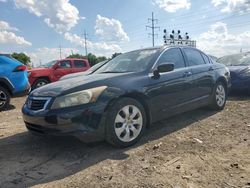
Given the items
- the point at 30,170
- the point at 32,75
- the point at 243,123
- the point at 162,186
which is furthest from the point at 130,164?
the point at 32,75

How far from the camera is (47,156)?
4258mm

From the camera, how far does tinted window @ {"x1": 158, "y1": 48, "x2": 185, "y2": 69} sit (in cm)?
534

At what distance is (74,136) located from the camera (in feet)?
13.2

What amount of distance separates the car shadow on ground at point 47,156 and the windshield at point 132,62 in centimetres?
118

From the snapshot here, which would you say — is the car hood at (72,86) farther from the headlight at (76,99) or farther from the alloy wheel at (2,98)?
the alloy wheel at (2,98)

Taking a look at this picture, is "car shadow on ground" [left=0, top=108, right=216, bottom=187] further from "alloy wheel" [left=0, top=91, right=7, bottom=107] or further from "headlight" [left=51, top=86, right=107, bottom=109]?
"alloy wheel" [left=0, top=91, right=7, bottom=107]

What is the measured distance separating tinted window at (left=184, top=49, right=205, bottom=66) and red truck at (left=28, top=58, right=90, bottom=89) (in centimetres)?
802

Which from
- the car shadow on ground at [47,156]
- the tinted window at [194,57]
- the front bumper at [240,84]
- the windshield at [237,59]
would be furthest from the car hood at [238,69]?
the car shadow on ground at [47,156]

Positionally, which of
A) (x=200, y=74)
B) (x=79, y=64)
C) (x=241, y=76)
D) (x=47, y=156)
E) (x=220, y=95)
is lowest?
(x=47, y=156)

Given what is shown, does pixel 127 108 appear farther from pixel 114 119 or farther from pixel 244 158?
pixel 244 158

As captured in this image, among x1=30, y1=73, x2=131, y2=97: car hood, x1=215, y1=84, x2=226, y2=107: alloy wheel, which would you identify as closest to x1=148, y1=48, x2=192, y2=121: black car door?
x1=30, y1=73, x2=131, y2=97: car hood

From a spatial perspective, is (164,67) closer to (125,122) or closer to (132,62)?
(132,62)

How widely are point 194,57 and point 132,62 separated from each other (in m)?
1.66

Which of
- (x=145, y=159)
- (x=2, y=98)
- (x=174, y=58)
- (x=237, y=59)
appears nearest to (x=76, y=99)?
(x=145, y=159)
